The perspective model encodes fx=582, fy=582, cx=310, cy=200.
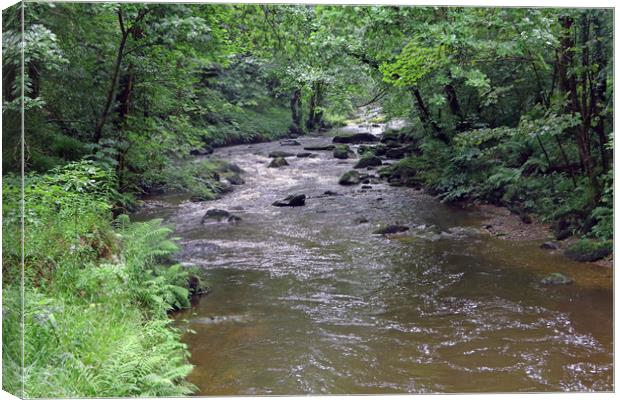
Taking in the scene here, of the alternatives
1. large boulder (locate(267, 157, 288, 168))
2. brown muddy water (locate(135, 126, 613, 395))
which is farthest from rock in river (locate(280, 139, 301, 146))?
large boulder (locate(267, 157, 288, 168))

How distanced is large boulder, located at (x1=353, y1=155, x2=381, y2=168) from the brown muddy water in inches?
5.4

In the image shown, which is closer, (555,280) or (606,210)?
(606,210)

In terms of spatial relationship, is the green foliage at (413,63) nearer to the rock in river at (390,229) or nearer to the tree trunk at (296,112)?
the tree trunk at (296,112)

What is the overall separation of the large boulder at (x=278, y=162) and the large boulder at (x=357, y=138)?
0.92m

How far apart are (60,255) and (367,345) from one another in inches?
91.7

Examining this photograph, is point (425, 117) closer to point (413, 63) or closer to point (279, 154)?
point (413, 63)

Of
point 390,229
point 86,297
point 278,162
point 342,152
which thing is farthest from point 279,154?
point 86,297

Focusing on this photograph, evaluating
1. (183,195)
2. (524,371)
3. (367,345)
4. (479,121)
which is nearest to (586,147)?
(479,121)

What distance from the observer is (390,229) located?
6.45 meters

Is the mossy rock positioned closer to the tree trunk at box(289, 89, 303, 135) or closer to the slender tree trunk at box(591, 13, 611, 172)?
the slender tree trunk at box(591, 13, 611, 172)

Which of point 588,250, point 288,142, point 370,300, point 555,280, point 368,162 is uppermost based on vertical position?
point 288,142

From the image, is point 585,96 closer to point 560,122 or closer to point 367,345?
point 560,122

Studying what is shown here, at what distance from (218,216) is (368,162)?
1.79m

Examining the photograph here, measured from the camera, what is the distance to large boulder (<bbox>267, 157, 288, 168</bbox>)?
675 centimetres
